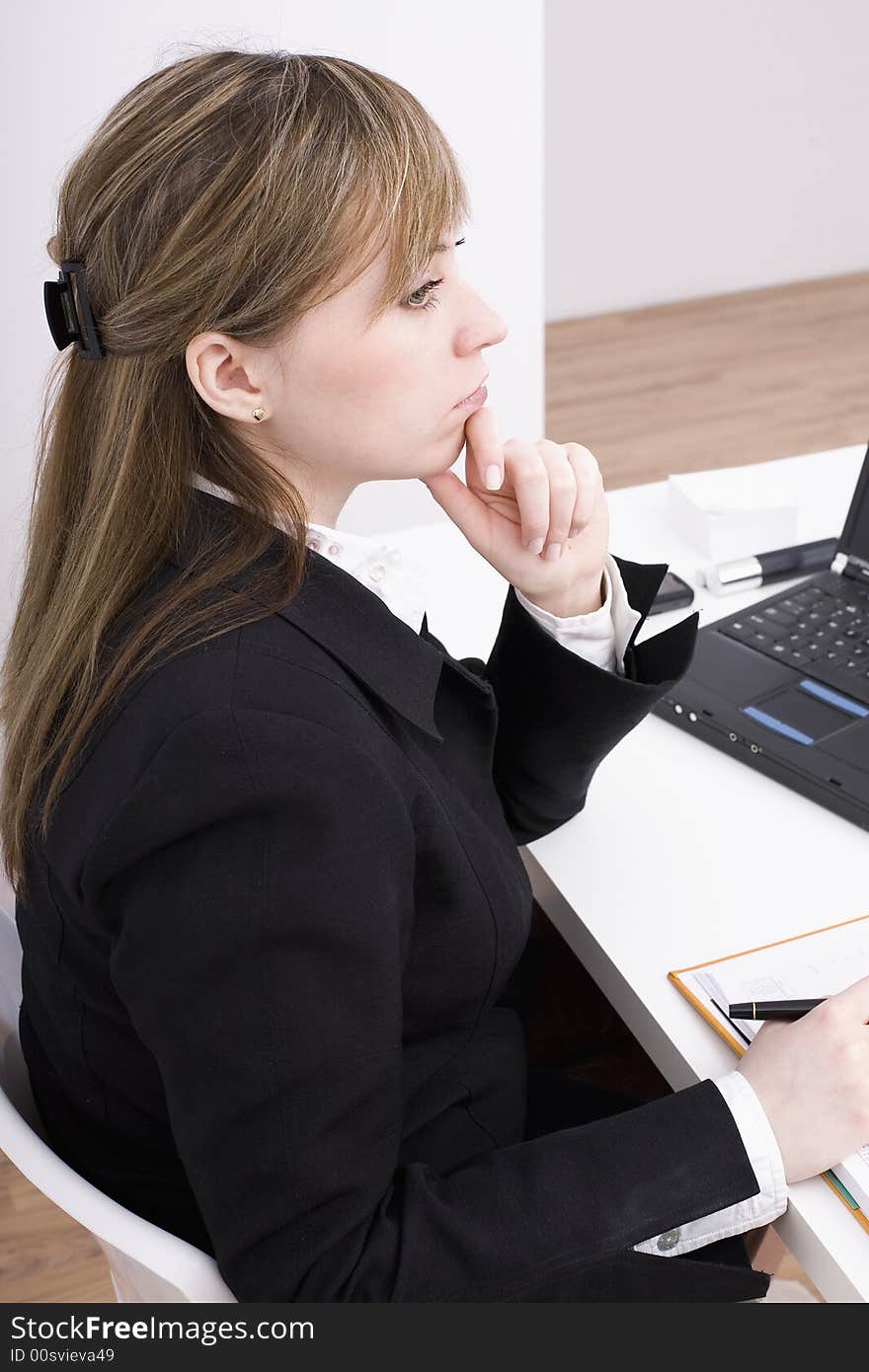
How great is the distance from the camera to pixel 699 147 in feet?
14.5

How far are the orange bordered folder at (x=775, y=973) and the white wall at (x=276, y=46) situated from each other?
126cm

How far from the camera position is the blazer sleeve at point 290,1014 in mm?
737

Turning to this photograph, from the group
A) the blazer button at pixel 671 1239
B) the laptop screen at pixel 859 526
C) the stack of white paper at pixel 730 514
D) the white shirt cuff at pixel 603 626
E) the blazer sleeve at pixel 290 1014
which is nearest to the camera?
the blazer sleeve at pixel 290 1014

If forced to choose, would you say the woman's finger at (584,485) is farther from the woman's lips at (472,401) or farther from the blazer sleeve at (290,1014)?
the blazer sleeve at (290,1014)

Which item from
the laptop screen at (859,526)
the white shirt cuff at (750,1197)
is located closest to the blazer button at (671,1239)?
the white shirt cuff at (750,1197)

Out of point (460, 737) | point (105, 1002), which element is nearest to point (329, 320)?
point (460, 737)

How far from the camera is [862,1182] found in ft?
2.69

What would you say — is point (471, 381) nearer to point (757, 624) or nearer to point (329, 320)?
point (329, 320)

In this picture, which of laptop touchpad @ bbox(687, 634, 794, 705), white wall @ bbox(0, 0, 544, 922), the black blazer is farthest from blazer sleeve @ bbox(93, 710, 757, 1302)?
white wall @ bbox(0, 0, 544, 922)

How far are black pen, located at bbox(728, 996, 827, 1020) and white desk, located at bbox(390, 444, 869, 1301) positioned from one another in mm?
29

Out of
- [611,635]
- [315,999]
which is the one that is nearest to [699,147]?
[611,635]

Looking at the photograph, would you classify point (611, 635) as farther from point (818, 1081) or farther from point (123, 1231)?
point (123, 1231)

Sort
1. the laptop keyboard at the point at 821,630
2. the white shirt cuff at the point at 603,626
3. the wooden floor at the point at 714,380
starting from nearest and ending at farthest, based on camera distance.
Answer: the white shirt cuff at the point at 603,626
the laptop keyboard at the point at 821,630
the wooden floor at the point at 714,380

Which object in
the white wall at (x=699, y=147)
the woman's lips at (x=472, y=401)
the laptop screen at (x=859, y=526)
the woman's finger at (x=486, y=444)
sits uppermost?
the woman's lips at (x=472, y=401)
